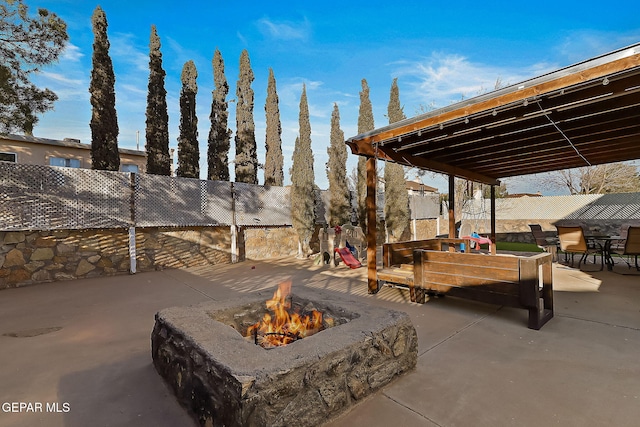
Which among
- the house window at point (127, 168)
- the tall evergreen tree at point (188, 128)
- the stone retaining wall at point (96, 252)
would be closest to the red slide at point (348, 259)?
the stone retaining wall at point (96, 252)

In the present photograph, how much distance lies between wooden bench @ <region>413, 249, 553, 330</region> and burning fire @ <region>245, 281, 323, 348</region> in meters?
2.14

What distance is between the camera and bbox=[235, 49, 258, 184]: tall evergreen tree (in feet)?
49.0

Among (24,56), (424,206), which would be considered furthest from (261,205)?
(424,206)

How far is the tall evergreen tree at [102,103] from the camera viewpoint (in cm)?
1044

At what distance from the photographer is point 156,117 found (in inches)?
515

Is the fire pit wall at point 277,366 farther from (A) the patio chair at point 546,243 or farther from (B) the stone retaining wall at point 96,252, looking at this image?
(A) the patio chair at point 546,243

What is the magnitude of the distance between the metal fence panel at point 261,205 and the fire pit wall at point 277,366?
20.8 feet

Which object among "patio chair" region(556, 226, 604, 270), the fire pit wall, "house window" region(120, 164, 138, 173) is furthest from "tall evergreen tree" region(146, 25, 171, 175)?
"patio chair" region(556, 226, 604, 270)

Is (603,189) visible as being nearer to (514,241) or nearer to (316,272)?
(514,241)

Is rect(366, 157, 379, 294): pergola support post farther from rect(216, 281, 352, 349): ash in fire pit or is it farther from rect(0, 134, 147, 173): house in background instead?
rect(0, 134, 147, 173): house in background

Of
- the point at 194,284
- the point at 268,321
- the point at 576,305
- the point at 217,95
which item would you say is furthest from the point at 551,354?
the point at 217,95

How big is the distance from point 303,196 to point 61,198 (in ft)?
18.8

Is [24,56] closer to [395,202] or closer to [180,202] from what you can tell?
[180,202]

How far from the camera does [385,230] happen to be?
43.0 ft
